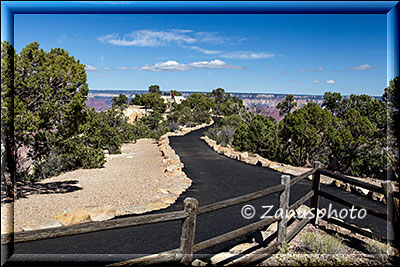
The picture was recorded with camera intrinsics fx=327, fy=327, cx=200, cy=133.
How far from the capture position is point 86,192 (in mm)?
8047

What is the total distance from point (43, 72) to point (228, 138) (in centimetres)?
1801

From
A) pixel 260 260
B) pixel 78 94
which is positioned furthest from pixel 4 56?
pixel 260 260

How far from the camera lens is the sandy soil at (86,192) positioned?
6.30 metres

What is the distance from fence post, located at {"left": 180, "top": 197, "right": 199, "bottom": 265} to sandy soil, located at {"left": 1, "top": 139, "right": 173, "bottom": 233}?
10.0 ft

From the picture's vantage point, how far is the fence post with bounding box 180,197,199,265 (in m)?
3.34

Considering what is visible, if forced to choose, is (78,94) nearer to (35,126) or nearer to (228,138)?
(35,126)

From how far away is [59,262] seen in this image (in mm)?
3639

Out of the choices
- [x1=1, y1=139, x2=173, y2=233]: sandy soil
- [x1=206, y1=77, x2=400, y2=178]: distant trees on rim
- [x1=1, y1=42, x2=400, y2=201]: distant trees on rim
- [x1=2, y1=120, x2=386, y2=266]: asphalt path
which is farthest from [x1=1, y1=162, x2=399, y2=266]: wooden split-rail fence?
[x1=206, y1=77, x2=400, y2=178]: distant trees on rim

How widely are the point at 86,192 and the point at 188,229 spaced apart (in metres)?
5.42

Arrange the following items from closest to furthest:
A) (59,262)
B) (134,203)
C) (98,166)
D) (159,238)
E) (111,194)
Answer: (59,262) < (159,238) < (134,203) < (111,194) < (98,166)

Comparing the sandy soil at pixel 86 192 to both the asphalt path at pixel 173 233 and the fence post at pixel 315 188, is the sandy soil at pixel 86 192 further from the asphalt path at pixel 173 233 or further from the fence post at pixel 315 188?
the fence post at pixel 315 188

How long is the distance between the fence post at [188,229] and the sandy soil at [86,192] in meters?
3.05

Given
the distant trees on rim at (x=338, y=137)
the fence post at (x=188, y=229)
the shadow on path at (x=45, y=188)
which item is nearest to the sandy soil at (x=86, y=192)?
the shadow on path at (x=45, y=188)

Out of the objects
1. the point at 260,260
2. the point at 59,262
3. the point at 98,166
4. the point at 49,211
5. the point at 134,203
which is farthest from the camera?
the point at 98,166
